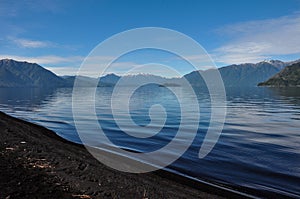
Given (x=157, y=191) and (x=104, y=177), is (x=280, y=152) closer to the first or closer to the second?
(x=157, y=191)

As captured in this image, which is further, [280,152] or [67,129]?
[67,129]

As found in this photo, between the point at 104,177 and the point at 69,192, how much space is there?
8.35ft

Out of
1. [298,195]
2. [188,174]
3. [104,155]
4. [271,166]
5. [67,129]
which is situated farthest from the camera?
[67,129]

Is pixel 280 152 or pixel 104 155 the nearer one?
pixel 104 155

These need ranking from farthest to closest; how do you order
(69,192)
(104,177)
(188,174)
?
(188,174) < (104,177) < (69,192)

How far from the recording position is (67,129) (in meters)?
33.4

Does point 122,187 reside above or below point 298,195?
above

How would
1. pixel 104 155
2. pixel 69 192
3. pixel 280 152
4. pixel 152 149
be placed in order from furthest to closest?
pixel 152 149 → pixel 280 152 → pixel 104 155 → pixel 69 192

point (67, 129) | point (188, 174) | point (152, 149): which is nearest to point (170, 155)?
point (152, 149)

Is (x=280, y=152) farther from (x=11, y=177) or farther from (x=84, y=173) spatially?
(x=11, y=177)

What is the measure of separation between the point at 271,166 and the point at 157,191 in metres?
10.7

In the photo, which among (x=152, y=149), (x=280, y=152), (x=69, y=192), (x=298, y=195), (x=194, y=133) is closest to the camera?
(x=69, y=192)

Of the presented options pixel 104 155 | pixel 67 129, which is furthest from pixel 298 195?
pixel 67 129

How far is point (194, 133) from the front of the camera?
99.9ft
